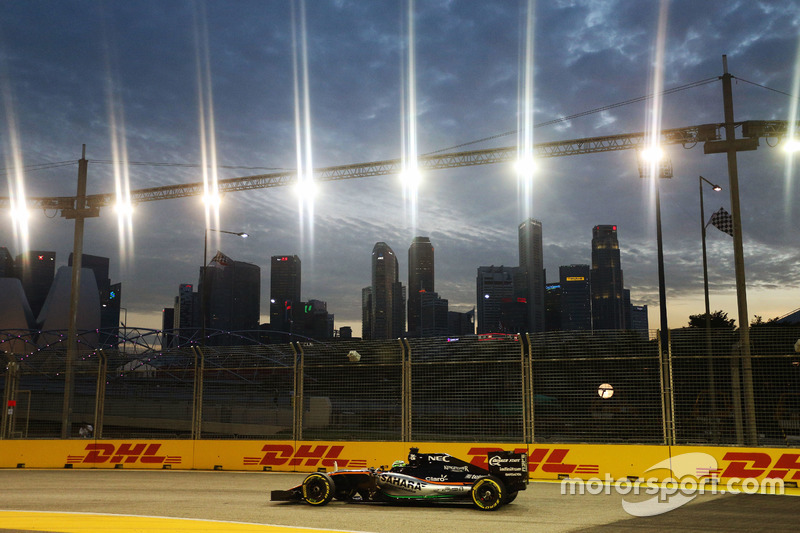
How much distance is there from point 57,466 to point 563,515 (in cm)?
1423

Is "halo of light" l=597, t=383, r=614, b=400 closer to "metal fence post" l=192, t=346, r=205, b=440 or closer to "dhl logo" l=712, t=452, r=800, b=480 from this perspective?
"dhl logo" l=712, t=452, r=800, b=480

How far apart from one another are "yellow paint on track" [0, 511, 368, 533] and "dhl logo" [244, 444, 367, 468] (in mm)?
6716

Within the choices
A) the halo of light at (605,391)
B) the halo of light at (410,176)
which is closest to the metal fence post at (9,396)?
the halo of light at (605,391)

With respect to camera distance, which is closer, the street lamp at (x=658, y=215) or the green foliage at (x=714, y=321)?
the street lamp at (x=658, y=215)

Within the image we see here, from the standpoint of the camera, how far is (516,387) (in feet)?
51.4

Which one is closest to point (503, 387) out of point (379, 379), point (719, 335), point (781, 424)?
point (379, 379)

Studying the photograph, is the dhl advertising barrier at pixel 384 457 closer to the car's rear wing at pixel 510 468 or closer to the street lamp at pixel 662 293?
the street lamp at pixel 662 293

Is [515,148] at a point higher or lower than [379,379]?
higher

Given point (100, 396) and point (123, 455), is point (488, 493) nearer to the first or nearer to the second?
point (123, 455)

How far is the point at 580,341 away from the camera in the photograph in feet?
48.8

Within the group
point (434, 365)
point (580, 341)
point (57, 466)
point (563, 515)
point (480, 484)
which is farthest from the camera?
point (57, 466)

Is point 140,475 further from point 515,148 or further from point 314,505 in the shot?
point 515,148
